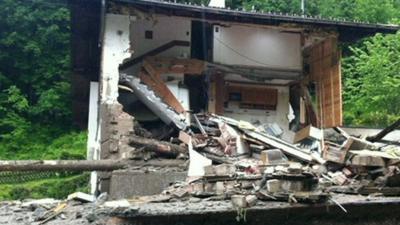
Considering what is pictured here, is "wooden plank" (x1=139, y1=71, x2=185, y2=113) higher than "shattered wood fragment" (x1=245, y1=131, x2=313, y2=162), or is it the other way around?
"wooden plank" (x1=139, y1=71, x2=185, y2=113)

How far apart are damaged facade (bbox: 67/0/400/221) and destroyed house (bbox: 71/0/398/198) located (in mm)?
37

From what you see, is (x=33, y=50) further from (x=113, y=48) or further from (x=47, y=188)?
(x=113, y=48)

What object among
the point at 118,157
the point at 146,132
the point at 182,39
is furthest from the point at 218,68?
the point at 118,157

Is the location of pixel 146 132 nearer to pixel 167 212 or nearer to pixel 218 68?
pixel 218 68

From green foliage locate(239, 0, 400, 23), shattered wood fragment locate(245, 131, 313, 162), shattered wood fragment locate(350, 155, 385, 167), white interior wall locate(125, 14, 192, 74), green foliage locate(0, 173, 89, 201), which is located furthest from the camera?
green foliage locate(239, 0, 400, 23)

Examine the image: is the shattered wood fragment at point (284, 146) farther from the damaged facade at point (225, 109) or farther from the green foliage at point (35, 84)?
the green foliage at point (35, 84)

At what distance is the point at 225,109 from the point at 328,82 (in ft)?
13.7

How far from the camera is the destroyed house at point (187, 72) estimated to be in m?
12.3

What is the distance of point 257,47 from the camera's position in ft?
57.2

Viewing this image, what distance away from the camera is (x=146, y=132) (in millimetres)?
12555

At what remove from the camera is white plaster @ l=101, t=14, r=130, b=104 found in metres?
12.7

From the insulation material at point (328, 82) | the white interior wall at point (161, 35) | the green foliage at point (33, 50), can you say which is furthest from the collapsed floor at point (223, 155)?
the green foliage at point (33, 50)

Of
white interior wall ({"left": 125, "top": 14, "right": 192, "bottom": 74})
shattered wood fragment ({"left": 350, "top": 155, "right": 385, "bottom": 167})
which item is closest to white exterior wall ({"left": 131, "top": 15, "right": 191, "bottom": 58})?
white interior wall ({"left": 125, "top": 14, "right": 192, "bottom": 74})

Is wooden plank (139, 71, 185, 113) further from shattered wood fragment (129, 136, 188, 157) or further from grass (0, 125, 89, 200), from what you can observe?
grass (0, 125, 89, 200)
